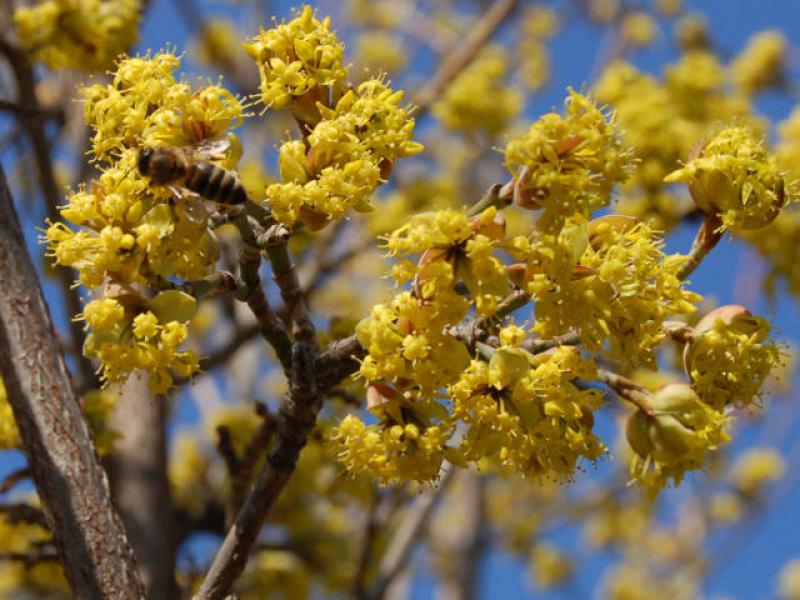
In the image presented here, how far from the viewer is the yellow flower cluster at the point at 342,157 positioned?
240 centimetres

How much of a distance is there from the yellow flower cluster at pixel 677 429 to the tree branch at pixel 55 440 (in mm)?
1271

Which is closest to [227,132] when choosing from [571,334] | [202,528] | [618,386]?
[571,334]

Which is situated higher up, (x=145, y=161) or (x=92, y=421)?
(x=145, y=161)

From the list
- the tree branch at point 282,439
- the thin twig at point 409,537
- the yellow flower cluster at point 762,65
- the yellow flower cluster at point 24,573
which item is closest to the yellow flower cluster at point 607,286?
the tree branch at point 282,439

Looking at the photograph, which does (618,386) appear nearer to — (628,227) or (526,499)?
(628,227)

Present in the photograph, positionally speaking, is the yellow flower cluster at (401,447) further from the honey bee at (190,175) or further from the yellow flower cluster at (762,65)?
the yellow flower cluster at (762,65)

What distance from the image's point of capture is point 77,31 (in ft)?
14.3

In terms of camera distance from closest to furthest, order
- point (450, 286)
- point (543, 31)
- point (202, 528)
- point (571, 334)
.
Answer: point (450, 286), point (571, 334), point (202, 528), point (543, 31)

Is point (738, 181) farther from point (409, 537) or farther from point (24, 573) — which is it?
point (24, 573)

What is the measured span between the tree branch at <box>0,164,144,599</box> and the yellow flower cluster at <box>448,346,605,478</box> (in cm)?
84

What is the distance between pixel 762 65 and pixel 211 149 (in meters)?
6.80

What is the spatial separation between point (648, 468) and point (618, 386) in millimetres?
237

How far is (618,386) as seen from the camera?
2623 millimetres

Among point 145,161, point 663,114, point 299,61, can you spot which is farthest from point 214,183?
point 663,114
